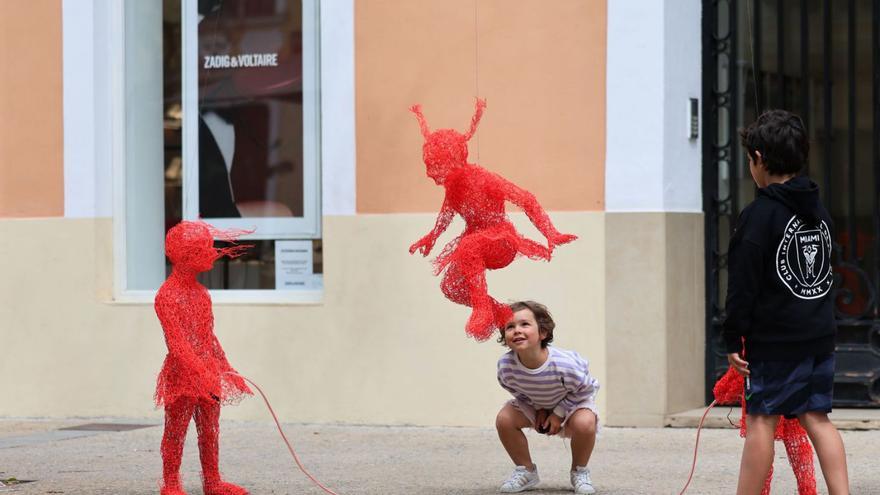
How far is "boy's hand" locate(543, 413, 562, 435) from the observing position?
6.17 m

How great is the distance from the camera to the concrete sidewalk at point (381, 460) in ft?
21.6

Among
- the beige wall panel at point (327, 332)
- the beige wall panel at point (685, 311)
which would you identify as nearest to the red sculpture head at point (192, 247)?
the beige wall panel at point (327, 332)

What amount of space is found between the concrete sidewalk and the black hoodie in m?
1.48

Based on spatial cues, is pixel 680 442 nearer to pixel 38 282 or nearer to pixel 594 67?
pixel 594 67

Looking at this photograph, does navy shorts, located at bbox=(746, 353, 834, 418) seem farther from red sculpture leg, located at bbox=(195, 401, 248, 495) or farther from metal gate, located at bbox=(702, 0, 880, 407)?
metal gate, located at bbox=(702, 0, 880, 407)

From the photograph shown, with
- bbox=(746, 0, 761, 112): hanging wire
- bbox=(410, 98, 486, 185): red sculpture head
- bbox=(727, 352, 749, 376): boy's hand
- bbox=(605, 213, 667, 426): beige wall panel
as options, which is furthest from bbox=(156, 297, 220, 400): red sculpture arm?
bbox=(746, 0, 761, 112): hanging wire

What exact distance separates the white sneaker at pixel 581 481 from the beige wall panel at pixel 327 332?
7.57 ft

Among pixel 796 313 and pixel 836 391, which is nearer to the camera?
pixel 796 313

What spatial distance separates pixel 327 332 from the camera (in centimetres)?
898

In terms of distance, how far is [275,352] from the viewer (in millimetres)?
9086

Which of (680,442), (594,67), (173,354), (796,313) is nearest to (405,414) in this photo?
(680,442)

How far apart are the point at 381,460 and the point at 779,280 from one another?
310 centimetres

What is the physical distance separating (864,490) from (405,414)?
133 inches

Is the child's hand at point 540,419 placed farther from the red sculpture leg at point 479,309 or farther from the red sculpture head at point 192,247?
the red sculpture head at point 192,247
